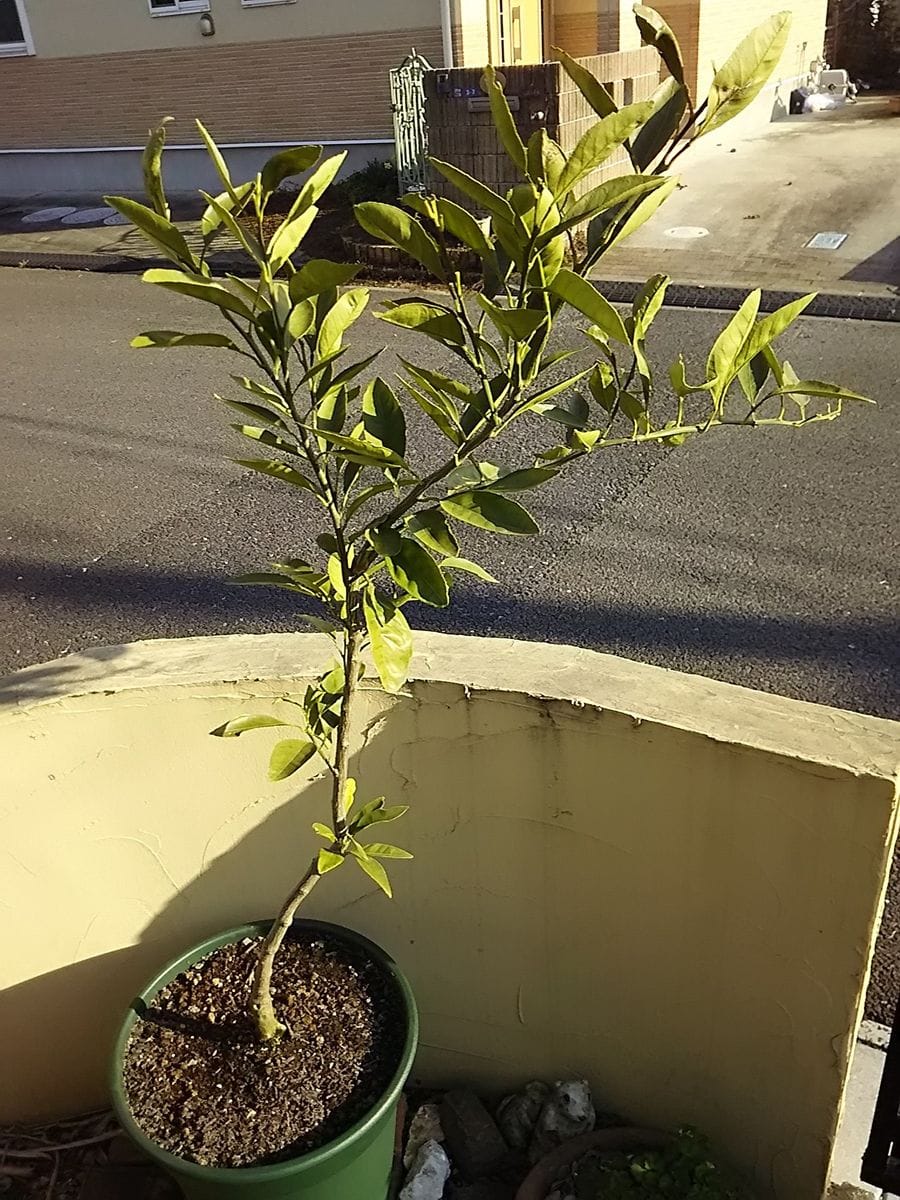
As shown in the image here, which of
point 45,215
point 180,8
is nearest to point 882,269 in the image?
point 180,8

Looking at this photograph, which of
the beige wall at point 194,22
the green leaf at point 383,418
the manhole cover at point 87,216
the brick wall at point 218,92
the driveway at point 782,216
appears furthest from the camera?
the manhole cover at point 87,216

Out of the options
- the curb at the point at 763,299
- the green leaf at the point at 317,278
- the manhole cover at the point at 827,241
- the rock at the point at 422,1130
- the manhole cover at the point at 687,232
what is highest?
the green leaf at the point at 317,278

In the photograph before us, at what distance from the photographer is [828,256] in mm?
8930

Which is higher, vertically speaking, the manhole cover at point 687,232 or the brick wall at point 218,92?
the brick wall at point 218,92

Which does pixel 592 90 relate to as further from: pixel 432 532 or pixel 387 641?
pixel 387 641

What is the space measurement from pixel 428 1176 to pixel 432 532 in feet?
5.45

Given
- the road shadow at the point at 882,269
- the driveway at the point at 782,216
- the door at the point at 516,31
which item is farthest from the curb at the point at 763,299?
the door at the point at 516,31

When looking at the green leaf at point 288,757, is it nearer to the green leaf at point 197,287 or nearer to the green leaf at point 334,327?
the green leaf at point 334,327

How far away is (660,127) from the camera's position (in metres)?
1.42

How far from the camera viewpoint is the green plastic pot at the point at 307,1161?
72.9 inches

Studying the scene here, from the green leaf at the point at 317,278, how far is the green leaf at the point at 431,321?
11cm

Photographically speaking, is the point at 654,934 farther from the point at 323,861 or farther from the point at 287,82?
the point at 287,82

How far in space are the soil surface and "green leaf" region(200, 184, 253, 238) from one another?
1541 mm

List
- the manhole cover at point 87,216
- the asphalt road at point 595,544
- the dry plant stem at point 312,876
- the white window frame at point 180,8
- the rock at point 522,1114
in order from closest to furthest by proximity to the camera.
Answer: the dry plant stem at point 312,876
the rock at point 522,1114
the asphalt road at point 595,544
the white window frame at point 180,8
the manhole cover at point 87,216
